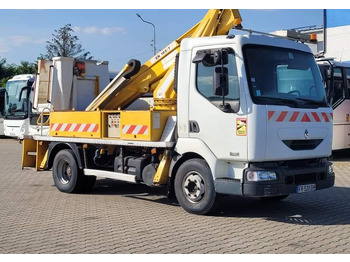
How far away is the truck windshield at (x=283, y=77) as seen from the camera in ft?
24.6

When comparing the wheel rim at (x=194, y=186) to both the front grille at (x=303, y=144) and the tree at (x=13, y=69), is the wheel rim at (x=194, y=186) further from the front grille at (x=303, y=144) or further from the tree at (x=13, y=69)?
the tree at (x=13, y=69)

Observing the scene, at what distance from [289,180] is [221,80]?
1766mm

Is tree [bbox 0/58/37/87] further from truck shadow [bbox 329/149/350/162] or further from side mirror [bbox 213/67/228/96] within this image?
side mirror [bbox 213/67/228/96]

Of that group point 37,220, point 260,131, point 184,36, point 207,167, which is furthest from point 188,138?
point 37,220

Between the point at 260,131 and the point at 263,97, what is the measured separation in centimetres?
52

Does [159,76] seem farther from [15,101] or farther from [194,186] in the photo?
[15,101]

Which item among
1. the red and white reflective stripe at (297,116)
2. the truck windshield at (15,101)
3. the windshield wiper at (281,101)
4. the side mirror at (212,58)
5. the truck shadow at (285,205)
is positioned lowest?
the truck shadow at (285,205)

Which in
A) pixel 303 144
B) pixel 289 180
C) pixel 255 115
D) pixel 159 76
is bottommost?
pixel 289 180

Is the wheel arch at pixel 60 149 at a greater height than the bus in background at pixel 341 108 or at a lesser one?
lesser

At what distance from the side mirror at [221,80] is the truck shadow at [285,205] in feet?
5.89

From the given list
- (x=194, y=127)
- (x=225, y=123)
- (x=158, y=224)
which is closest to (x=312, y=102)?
(x=225, y=123)

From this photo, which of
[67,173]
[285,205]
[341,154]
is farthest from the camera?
[341,154]

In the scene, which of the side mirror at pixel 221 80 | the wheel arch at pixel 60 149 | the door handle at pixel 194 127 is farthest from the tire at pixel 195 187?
the wheel arch at pixel 60 149

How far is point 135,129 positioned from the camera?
8.75 m
